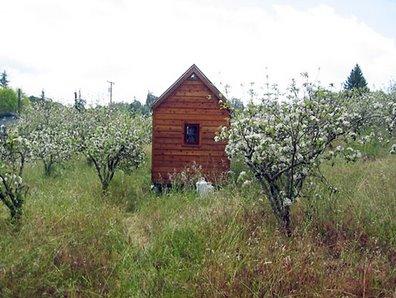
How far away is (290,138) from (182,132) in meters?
7.99

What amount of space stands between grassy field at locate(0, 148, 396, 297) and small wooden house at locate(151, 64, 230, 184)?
5615 millimetres

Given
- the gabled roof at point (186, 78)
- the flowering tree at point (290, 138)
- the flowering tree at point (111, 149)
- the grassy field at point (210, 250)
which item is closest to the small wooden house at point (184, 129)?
the gabled roof at point (186, 78)

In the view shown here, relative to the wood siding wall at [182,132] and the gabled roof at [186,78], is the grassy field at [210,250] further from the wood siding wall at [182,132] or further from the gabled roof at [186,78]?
the gabled roof at [186,78]

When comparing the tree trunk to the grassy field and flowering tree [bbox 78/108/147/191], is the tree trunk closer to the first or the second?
the grassy field

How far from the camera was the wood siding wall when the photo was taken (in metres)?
13.5

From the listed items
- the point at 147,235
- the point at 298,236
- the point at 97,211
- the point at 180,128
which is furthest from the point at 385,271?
the point at 180,128

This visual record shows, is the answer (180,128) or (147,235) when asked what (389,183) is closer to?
(147,235)

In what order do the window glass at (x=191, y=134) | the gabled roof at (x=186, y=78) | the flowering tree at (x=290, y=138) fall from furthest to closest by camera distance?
the window glass at (x=191, y=134) < the gabled roof at (x=186, y=78) < the flowering tree at (x=290, y=138)

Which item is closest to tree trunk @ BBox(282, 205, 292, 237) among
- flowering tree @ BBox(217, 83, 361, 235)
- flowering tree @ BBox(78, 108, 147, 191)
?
flowering tree @ BBox(217, 83, 361, 235)

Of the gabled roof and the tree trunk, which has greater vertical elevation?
the gabled roof

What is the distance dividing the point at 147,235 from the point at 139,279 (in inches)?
69.1

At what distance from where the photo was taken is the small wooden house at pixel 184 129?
13.5 metres

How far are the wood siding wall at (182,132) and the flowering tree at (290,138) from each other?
6.90m

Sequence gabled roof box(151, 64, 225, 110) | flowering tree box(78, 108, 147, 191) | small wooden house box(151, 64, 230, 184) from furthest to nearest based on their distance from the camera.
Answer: small wooden house box(151, 64, 230, 184) → gabled roof box(151, 64, 225, 110) → flowering tree box(78, 108, 147, 191)
